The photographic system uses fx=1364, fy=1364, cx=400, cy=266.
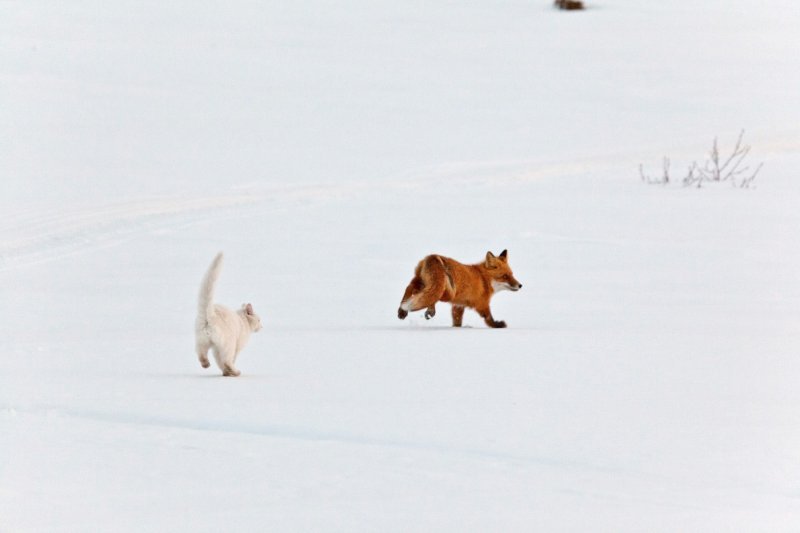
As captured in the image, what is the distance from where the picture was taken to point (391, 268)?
10.7 m

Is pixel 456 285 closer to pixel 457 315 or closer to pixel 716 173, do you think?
pixel 457 315

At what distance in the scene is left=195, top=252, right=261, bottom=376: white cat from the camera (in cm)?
649

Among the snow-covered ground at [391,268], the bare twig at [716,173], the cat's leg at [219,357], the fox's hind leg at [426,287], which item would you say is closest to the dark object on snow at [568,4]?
the snow-covered ground at [391,268]

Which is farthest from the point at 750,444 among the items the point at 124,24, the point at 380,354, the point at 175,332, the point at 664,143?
the point at 124,24

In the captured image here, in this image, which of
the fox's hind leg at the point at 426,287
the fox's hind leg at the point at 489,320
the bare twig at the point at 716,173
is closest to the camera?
the fox's hind leg at the point at 426,287

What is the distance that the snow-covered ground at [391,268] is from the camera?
489 cm

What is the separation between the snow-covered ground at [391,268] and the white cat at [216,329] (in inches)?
5.3

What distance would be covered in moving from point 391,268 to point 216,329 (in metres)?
4.14

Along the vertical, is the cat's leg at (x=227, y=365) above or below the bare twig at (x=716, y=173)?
below

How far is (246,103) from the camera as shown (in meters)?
19.4

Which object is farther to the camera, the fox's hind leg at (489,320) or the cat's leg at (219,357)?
the fox's hind leg at (489,320)

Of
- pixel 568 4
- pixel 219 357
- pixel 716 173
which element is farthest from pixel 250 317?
pixel 568 4

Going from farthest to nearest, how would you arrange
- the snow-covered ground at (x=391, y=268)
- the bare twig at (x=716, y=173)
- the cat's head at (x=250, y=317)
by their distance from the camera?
the bare twig at (x=716, y=173)
the cat's head at (x=250, y=317)
the snow-covered ground at (x=391, y=268)

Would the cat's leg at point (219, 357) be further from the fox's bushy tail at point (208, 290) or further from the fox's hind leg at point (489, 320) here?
the fox's hind leg at point (489, 320)
